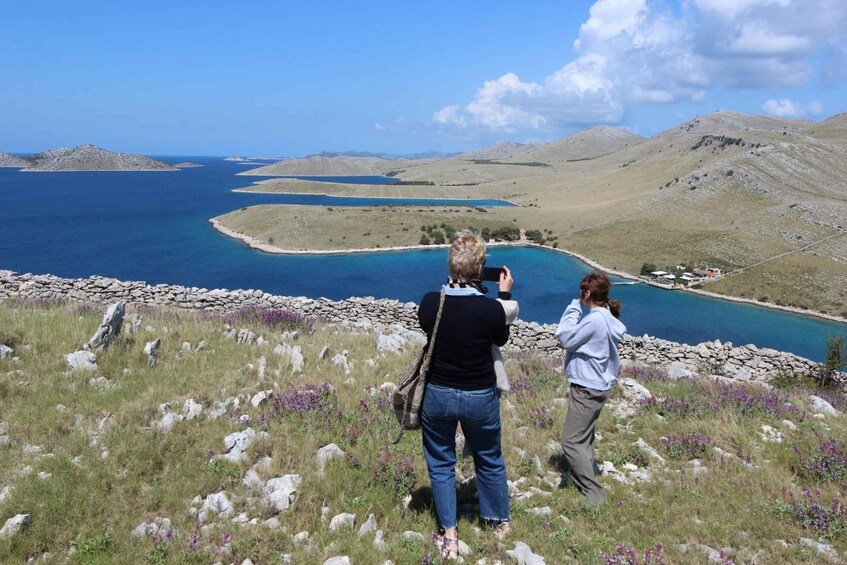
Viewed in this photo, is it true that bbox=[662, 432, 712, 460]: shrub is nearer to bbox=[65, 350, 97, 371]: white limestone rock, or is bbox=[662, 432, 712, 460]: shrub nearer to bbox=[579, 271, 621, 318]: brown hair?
bbox=[579, 271, 621, 318]: brown hair

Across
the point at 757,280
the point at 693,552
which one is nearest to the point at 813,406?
the point at 693,552

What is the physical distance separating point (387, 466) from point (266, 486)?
1383 mm

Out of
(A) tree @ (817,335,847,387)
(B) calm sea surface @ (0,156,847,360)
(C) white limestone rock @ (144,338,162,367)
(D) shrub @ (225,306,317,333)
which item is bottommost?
(B) calm sea surface @ (0,156,847,360)

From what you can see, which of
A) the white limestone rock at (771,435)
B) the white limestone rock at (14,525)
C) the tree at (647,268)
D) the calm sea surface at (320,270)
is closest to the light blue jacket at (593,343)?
the white limestone rock at (771,435)

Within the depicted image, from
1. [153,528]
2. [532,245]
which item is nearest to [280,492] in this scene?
[153,528]

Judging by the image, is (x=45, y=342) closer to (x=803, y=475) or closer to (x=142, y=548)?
(x=142, y=548)

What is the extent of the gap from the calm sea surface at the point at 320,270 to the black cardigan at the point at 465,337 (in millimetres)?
46138

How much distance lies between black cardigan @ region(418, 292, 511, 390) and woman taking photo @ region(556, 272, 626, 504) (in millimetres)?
1754

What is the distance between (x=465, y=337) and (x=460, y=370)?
0.32 metres

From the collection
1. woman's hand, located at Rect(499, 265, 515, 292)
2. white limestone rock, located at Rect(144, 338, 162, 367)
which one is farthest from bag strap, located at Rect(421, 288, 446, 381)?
white limestone rock, located at Rect(144, 338, 162, 367)

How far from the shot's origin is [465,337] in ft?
14.2

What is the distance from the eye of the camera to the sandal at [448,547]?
467 cm

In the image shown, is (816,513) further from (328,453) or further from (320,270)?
(320,270)

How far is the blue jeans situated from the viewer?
4473 millimetres
